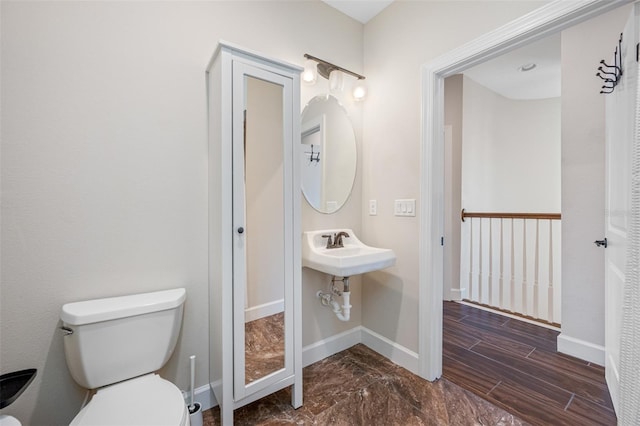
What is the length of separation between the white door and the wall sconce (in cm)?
151

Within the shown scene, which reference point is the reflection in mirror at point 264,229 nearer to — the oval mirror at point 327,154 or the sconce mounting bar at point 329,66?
the oval mirror at point 327,154

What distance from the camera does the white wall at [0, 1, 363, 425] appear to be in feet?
3.77

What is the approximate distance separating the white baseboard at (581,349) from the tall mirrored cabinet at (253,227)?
2.13 metres

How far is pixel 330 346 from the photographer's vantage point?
215cm

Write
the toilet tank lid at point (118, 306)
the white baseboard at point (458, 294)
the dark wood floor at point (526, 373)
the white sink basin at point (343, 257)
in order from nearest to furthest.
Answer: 1. the toilet tank lid at point (118, 306)
2. the dark wood floor at point (526, 373)
3. the white sink basin at point (343, 257)
4. the white baseboard at point (458, 294)

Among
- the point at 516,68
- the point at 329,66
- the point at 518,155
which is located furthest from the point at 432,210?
the point at 518,155

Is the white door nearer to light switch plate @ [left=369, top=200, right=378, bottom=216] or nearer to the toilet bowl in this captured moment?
light switch plate @ [left=369, top=200, right=378, bottom=216]

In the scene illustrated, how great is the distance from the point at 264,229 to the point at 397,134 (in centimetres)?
125

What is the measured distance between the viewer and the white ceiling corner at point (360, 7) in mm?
2051

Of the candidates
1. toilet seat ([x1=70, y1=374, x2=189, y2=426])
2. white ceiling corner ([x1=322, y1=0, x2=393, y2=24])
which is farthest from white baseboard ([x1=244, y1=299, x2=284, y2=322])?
white ceiling corner ([x1=322, y1=0, x2=393, y2=24])

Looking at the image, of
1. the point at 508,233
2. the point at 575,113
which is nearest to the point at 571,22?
the point at 575,113

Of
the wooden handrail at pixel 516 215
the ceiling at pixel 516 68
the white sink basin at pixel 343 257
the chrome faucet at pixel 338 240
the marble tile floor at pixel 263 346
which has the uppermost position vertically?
the ceiling at pixel 516 68

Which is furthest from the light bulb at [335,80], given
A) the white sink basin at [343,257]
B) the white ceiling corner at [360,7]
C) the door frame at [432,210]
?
the white sink basin at [343,257]

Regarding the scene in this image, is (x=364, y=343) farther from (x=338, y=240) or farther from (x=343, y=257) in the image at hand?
(x=343, y=257)
